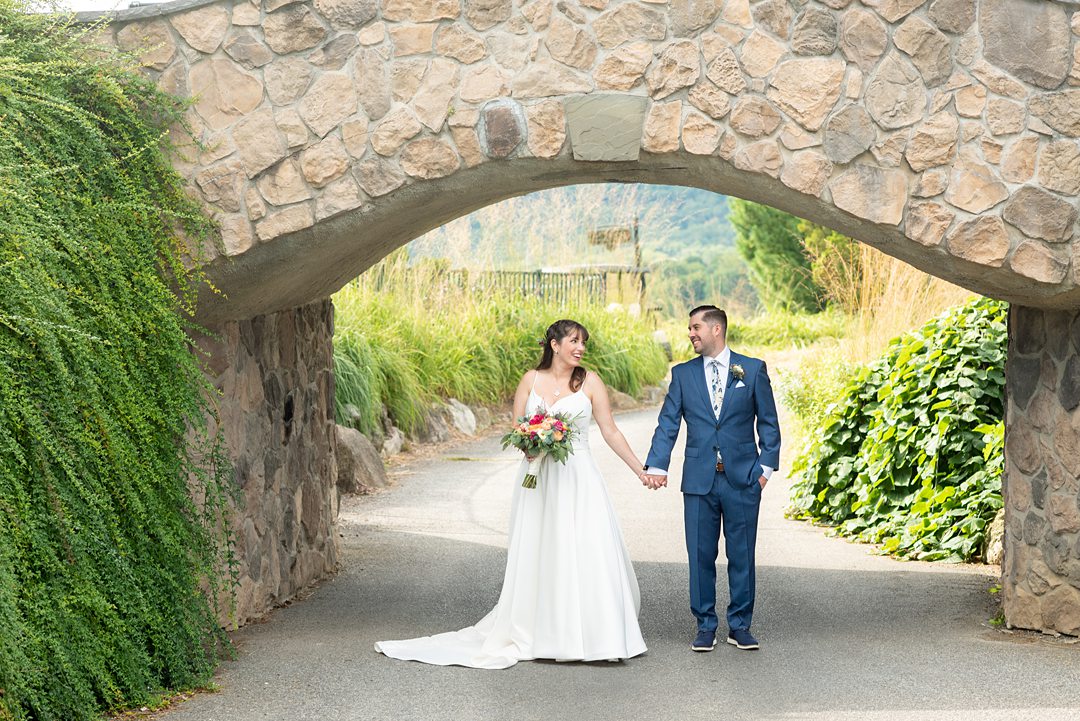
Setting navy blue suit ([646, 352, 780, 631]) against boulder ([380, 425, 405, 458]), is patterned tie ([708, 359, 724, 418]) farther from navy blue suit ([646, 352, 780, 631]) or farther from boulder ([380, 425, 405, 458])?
boulder ([380, 425, 405, 458])

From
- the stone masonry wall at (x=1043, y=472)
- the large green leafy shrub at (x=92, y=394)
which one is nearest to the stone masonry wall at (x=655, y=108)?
the large green leafy shrub at (x=92, y=394)

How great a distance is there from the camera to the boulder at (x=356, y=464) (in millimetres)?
11695

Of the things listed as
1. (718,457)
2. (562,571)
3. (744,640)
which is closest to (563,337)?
(718,457)

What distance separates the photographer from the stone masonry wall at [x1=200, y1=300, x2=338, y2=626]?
273 inches

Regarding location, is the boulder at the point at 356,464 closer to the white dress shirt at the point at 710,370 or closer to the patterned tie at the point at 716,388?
the white dress shirt at the point at 710,370

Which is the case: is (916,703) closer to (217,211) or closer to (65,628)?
(65,628)

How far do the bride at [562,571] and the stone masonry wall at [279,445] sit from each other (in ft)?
4.09

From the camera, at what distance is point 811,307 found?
2473cm

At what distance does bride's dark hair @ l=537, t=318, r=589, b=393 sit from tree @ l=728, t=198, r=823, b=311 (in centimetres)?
1804

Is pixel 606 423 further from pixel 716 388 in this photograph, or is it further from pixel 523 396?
pixel 716 388

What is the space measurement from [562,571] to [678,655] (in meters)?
0.75

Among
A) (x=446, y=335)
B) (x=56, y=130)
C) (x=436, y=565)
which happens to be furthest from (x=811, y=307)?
(x=56, y=130)

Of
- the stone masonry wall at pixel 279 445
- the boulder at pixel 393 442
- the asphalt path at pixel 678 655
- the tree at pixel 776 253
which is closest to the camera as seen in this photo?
the asphalt path at pixel 678 655

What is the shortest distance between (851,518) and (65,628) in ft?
23.2
